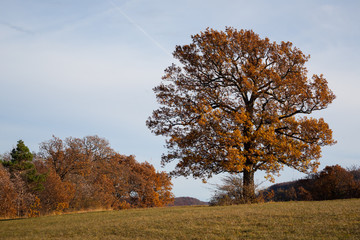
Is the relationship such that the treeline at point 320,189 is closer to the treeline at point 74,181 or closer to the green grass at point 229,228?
the treeline at point 74,181

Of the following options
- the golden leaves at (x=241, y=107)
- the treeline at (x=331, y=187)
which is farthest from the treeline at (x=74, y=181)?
the treeline at (x=331, y=187)

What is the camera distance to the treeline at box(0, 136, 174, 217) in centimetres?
2241

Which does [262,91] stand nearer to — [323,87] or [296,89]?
[296,89]

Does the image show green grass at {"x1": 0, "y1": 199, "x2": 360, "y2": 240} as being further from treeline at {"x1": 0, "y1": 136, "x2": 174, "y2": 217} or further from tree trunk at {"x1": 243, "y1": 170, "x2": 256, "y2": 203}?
treeline at {"x1": 0, "y1": 136, "x2": 174, "y2": 217}

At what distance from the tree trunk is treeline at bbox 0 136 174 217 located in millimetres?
4918

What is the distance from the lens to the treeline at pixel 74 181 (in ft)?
73.5

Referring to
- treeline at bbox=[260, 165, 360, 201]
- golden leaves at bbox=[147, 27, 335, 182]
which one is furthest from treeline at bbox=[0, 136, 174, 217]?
treeline at bbox=[260, 165, 360, 201]

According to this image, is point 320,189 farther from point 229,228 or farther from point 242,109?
point 229,228

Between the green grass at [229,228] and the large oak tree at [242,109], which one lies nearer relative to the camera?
the green grass at [229,228]

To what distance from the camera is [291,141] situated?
1975 centimetres

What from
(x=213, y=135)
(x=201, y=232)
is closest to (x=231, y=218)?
(x=201, y=232)

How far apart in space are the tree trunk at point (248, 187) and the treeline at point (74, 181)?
4918 mm

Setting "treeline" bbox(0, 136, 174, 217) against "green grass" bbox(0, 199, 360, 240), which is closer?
"green grass" bbox(0, 199, 360, 240)

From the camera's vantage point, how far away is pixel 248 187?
1961 cm
